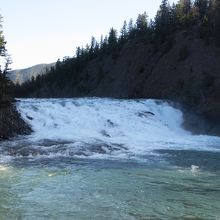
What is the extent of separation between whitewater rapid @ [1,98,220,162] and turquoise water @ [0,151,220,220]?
9.62 ft

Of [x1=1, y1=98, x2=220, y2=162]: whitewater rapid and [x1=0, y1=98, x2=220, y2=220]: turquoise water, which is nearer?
[x1=0, y1=98, x2=220, y2=220]: turquoise water

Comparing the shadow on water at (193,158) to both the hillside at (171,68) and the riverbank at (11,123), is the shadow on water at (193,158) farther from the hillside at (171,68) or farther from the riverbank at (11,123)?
the hillside at (171,68)

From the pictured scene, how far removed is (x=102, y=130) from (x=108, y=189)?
68.5 ft

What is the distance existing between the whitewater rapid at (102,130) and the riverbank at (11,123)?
0.88 meters

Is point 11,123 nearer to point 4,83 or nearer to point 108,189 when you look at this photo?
point 4,83

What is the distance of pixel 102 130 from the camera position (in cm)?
3556

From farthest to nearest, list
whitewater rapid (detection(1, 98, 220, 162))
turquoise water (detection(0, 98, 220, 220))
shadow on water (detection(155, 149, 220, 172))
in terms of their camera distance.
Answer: whitewater rapid (detection(1, 98, 220, 162)) → shadow on water (detection(155, 149, 220, 172)) → turquoise water (detection(0, 98, 220, 220))

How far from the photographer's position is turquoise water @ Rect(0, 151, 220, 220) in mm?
11844

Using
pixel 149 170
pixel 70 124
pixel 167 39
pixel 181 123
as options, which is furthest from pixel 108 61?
pixel 149 170

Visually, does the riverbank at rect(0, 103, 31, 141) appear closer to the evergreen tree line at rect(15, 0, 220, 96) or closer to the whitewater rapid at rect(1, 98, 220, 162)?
the whitewater rapid at rect(1, 98, 220, 162)

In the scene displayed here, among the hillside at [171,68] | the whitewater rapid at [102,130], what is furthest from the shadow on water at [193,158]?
the hillside at [171,68]

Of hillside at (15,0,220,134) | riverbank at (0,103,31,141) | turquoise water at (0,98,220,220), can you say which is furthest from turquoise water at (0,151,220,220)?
hillside at (15,0,220,134)

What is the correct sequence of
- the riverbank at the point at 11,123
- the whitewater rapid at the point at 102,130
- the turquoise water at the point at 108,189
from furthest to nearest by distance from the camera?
the riverbank at the point at 11,123 < the whitewater rapid at the point at 102,130 < the turquoise water at the point at 108,189

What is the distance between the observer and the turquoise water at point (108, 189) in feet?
38.9
